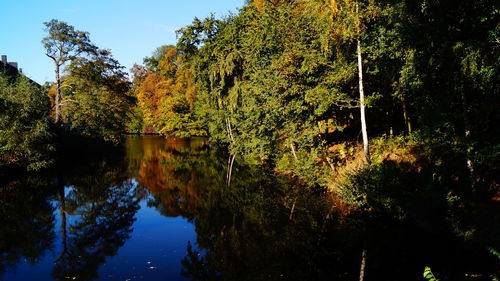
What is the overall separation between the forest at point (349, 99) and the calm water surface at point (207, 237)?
1342 millimetres

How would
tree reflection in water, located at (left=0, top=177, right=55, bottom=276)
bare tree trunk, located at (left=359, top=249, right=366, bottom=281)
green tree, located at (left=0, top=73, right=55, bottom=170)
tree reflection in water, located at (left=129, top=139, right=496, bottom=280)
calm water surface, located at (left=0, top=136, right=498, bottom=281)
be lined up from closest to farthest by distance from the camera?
bare tree trunk, located at (left=359, top=249, right=366, bottom=281)
tree reflection in water, located at (left=129, top=139, right=496, bottom=280)
calm water surface, located at (left=0, top=136, right=498, bottom=281)
tree reflection in water, located at (left=0, top=177, right=55, bottom=276)
green tree, located at (left=0, top=73, right=55, bottom=170)

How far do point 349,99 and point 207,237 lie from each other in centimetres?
1007

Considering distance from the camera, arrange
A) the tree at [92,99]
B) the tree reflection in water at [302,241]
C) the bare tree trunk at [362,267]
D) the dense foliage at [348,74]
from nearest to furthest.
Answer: the bare tree trunk at [362,267], the tree reflection in water at [302,241], the dense foliage at [348,74], the tree at [92,99]

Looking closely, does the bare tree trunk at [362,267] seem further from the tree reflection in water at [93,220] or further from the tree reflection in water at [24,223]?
the tree reflection in water at [24,223]

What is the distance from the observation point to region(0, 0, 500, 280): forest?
9.68m

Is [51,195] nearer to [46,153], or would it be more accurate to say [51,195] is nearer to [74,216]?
[74,216]

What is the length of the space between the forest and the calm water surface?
1.34 m

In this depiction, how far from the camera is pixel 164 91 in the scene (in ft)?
192

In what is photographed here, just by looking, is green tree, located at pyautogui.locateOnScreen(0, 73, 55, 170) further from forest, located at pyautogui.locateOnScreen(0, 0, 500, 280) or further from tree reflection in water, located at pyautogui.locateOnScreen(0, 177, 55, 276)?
tree reflection in water, located at pyautogui.locateOnScreen(0, 177, 55, 276)

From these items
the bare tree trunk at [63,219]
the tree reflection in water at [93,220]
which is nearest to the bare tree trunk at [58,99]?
the tree reflection in water at [93,220]

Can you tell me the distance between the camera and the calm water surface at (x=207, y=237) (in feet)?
29.6

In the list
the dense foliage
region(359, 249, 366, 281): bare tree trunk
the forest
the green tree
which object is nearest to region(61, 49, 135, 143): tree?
the forest

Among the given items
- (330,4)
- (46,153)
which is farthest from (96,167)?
(330,4)

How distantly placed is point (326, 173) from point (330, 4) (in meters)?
9.07
